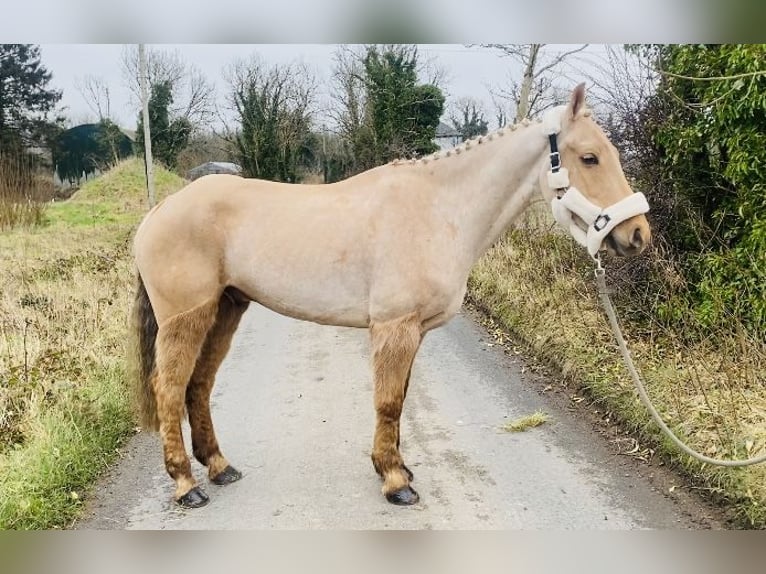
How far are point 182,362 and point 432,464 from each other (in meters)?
1.26

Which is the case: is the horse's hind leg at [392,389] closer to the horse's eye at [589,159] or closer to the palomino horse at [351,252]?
the palomino horse at [351,252]

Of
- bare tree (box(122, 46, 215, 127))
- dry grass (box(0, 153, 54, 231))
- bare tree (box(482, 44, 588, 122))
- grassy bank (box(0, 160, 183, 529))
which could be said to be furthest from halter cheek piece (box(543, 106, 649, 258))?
dry grass (box(0, 153, 54, 231))

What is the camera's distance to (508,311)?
3848mm

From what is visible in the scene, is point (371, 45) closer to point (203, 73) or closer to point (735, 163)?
point (203, 73)

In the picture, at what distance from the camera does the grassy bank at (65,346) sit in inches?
91.2

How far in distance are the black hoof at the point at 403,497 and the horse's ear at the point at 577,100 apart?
5.55 ft

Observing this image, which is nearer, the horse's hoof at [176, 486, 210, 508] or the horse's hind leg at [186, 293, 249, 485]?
the horse's hoof at [176, 486, 210, 508]

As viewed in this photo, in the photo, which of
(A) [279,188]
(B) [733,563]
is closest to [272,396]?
(A) [279,188]

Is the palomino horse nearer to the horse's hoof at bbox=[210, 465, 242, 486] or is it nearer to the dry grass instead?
the horse's hoof at bbox=[210, 465, 242, 486]

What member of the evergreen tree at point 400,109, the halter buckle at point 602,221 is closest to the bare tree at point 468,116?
the evergreen tree at point 400,109

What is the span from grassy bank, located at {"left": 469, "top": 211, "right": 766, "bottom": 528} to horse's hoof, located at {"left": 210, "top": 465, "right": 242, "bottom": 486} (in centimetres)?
189

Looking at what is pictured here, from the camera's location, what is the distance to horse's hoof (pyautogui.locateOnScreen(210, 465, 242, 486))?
2633mm

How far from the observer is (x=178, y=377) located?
2451 millimetres

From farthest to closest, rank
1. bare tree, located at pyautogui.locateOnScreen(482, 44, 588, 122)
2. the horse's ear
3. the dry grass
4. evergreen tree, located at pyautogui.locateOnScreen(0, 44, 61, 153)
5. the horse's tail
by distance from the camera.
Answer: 1. the dry grass
2. evergreen tree, located at pyautogui.locateOnScreen(0, 44, 61, 153)
3. bare tree, located at pyautogui.locateOnScreen(482, 44, 588, 122)
4. the horse's tail
5. the horse's ear
